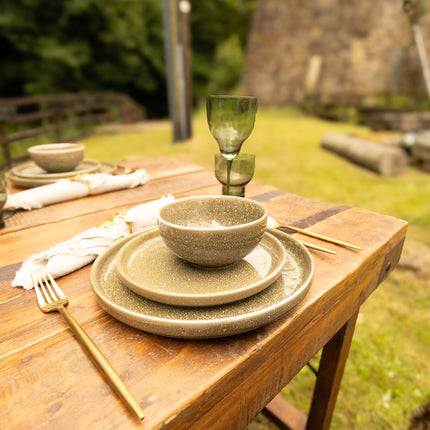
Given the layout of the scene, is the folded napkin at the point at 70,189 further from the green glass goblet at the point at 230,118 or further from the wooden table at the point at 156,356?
the green glass goblet at the point at 230,118

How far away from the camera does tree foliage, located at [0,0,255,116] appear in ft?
33.1

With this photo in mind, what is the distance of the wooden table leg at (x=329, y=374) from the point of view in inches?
40.6

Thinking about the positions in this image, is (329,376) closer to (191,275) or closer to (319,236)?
(319,236)

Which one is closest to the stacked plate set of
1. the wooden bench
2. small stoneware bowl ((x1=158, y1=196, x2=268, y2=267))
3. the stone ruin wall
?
small stoneware bowl ((x1=158, y1=196, x2=268, y2=267))

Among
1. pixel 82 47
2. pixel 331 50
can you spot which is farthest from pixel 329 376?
pixel 82 47

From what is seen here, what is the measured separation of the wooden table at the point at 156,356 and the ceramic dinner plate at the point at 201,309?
38 mm

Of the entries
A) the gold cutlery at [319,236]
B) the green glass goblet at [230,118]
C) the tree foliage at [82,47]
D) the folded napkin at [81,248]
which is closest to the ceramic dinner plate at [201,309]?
the folded napkin at [81,248]

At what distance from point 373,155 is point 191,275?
512 cm

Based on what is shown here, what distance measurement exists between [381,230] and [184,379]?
0.74m

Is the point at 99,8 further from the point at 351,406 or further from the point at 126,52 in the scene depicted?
the point at 351,406

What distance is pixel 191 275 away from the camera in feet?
2.00

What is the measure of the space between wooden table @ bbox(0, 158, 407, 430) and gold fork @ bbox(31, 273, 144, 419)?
0.01 m

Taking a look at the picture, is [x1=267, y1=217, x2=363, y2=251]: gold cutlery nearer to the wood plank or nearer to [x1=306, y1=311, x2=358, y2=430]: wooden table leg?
[x1=306, y1=311, x2=358, y2=430]: wooden table leg

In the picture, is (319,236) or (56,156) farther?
(56,156)
